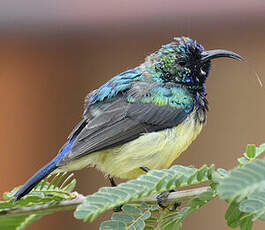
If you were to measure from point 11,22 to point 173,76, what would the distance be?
8.08ft

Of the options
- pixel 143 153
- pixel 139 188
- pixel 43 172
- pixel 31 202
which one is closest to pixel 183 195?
pixel 139 188

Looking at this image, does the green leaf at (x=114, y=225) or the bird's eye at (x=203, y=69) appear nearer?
the green leaf at (x=114, y=225)

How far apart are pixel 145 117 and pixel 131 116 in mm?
76

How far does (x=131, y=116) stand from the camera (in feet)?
9.58

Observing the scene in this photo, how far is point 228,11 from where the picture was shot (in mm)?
5012

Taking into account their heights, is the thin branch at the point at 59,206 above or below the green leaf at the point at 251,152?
below

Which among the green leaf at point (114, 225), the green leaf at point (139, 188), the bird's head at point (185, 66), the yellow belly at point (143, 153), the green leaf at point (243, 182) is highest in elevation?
the bird's head at point (185, 66)

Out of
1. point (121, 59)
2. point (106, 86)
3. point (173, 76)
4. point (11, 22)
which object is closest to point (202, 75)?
point (173, 76)

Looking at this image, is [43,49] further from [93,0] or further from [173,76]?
[173,76]

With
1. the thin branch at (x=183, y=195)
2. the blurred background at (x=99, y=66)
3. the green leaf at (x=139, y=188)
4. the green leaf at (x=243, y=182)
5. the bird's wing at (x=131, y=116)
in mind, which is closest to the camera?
the green leaf at (x=243, y=182)

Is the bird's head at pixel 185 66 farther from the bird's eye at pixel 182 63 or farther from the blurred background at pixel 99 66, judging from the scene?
the blurred background at pixel 99 66

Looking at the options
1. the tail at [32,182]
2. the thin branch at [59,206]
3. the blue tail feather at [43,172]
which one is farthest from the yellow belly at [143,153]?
the thin branch at [59,206]

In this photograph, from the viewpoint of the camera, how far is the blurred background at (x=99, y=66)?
16.6ft

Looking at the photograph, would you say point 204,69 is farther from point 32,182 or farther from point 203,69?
point 32,182
